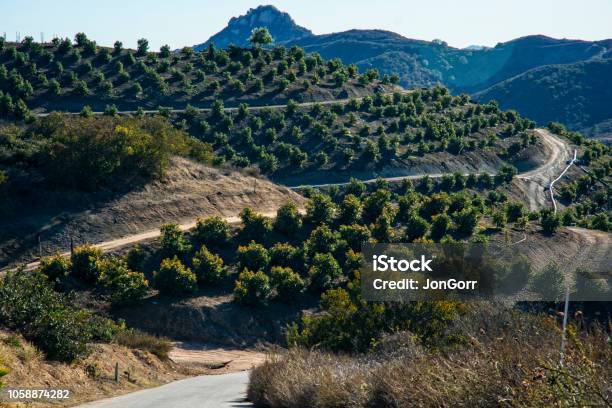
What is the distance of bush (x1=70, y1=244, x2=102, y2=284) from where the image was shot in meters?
44.5

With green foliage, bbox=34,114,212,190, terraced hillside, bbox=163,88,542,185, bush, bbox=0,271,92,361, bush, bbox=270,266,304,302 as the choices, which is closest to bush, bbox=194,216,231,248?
bush, bbox=270,266,304,302

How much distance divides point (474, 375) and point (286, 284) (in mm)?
33376

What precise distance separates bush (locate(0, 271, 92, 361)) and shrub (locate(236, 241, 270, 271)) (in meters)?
21.1

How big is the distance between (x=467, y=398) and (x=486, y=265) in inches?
1286

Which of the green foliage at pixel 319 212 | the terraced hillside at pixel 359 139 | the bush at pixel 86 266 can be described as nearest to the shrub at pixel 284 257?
the green foliage at pixel 319 212

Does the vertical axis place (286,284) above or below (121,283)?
below

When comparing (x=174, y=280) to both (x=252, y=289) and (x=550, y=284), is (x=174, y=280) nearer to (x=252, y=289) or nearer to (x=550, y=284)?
(x=252, y=289)

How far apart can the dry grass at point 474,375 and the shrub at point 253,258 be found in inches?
1101

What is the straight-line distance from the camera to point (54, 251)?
48.4 m

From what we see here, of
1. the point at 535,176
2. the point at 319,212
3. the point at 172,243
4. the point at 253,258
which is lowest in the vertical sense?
the point at 535,176

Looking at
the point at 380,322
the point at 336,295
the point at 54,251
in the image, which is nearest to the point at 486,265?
the point at 336,295

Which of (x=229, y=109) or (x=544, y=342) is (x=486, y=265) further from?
(x=229, y=109)

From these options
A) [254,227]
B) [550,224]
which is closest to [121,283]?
[254,227]

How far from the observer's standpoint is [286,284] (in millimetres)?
45969
